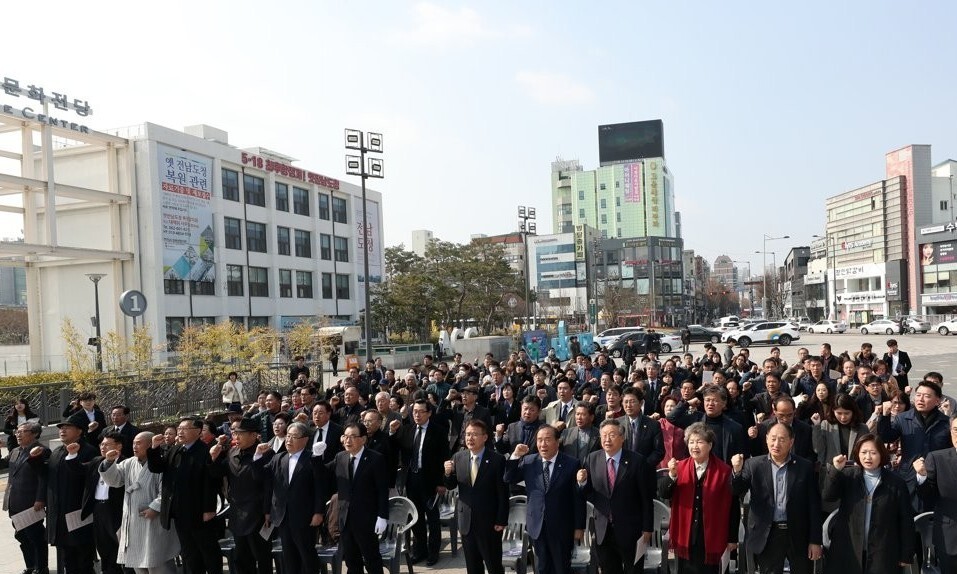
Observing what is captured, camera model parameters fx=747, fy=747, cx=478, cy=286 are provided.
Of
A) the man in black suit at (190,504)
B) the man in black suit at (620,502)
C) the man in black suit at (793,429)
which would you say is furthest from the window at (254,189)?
the man in black suit at (620,502)

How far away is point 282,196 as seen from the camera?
1982 inches

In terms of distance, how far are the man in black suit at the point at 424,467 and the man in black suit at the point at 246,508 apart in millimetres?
1539

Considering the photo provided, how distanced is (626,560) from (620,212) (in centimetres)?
12235

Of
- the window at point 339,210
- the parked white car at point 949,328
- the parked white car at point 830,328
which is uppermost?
the window at point 339,210

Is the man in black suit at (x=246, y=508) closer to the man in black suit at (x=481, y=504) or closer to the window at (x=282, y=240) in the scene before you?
the man in black suit at (x=481, y=504)

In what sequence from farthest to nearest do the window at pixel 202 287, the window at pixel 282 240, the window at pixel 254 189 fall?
the window at pixel 282 240 → the window at pixel 254 189 → the window at pixel 202 287

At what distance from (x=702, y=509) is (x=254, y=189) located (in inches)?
1815

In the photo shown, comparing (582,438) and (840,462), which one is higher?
(840,462)

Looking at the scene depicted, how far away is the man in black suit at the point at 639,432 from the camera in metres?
7.13

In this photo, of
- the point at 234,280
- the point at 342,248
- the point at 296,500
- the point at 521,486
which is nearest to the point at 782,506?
→ the point at 521,486

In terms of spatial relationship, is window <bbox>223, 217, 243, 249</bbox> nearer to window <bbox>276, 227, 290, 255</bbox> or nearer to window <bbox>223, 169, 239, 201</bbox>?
window <bbox>223, 169, 239, 201</bbox>

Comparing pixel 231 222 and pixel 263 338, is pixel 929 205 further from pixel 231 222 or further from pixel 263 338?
pixel 263 338

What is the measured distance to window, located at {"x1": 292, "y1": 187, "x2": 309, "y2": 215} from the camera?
5156 cm

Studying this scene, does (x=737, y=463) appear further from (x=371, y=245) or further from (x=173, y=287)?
(x=371, y=245)
